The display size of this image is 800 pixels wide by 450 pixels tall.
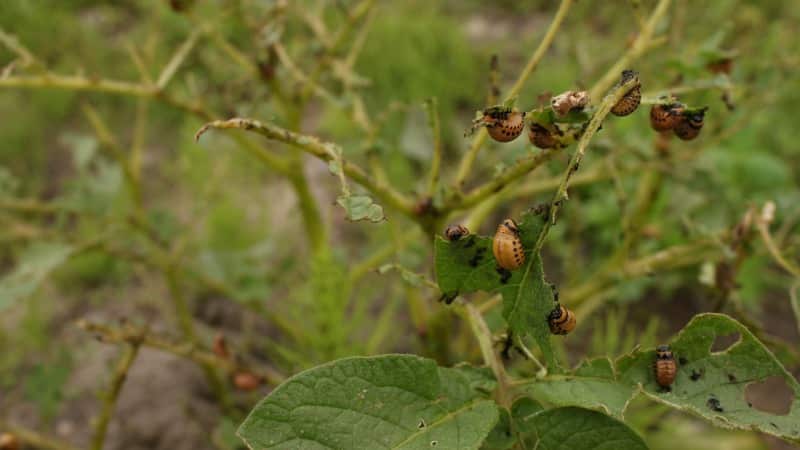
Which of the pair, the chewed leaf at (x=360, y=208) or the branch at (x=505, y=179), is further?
the branch at (x=505, y=179)

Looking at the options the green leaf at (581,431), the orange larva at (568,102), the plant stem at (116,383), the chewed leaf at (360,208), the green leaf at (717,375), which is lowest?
the plant stem at (116,383)

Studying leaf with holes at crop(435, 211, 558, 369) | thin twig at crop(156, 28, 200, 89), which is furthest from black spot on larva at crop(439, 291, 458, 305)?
thin twig at crop(156, 28, 200, 89)

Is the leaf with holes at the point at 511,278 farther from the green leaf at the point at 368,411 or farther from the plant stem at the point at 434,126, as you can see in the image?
the plant stem at the point at 434,126

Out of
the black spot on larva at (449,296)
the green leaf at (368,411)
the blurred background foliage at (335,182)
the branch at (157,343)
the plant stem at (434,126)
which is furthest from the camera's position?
the blurred background foliage at (335,182)

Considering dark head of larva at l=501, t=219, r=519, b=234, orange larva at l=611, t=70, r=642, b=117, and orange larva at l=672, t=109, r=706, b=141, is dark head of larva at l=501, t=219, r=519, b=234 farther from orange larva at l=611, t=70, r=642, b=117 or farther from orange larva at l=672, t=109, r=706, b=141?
orange larva at l=672, t=109, r=706, b=141

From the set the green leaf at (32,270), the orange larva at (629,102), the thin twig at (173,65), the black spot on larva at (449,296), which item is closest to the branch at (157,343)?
the green leaf at (32,270)

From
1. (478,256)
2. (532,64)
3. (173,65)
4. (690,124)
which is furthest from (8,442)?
(690,124)
